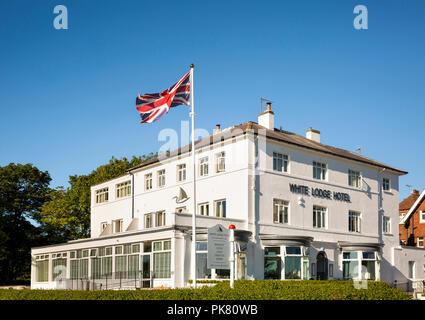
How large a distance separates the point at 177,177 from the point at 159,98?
14.5 metres

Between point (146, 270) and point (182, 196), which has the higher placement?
point (182, 196)

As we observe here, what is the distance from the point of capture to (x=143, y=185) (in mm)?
42719

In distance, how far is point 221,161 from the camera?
117ft

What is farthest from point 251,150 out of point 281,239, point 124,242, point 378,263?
point 378,263

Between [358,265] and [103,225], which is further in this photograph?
[103,225]

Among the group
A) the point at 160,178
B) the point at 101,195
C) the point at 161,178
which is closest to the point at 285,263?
the point at 161,178

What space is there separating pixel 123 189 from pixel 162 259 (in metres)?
15.6

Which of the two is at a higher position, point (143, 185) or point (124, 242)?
point (143, 185)

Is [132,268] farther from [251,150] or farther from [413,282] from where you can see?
[413,282]

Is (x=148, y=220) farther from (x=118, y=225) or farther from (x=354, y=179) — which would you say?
(x=354, y=179)

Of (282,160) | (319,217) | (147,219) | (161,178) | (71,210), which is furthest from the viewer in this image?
(71,210)

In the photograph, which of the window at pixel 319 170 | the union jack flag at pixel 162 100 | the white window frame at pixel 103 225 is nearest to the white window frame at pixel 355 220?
the window at pixel 319 170

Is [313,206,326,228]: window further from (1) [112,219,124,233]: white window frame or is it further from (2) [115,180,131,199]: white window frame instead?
(1) [112,219,124,233]: white window frame
